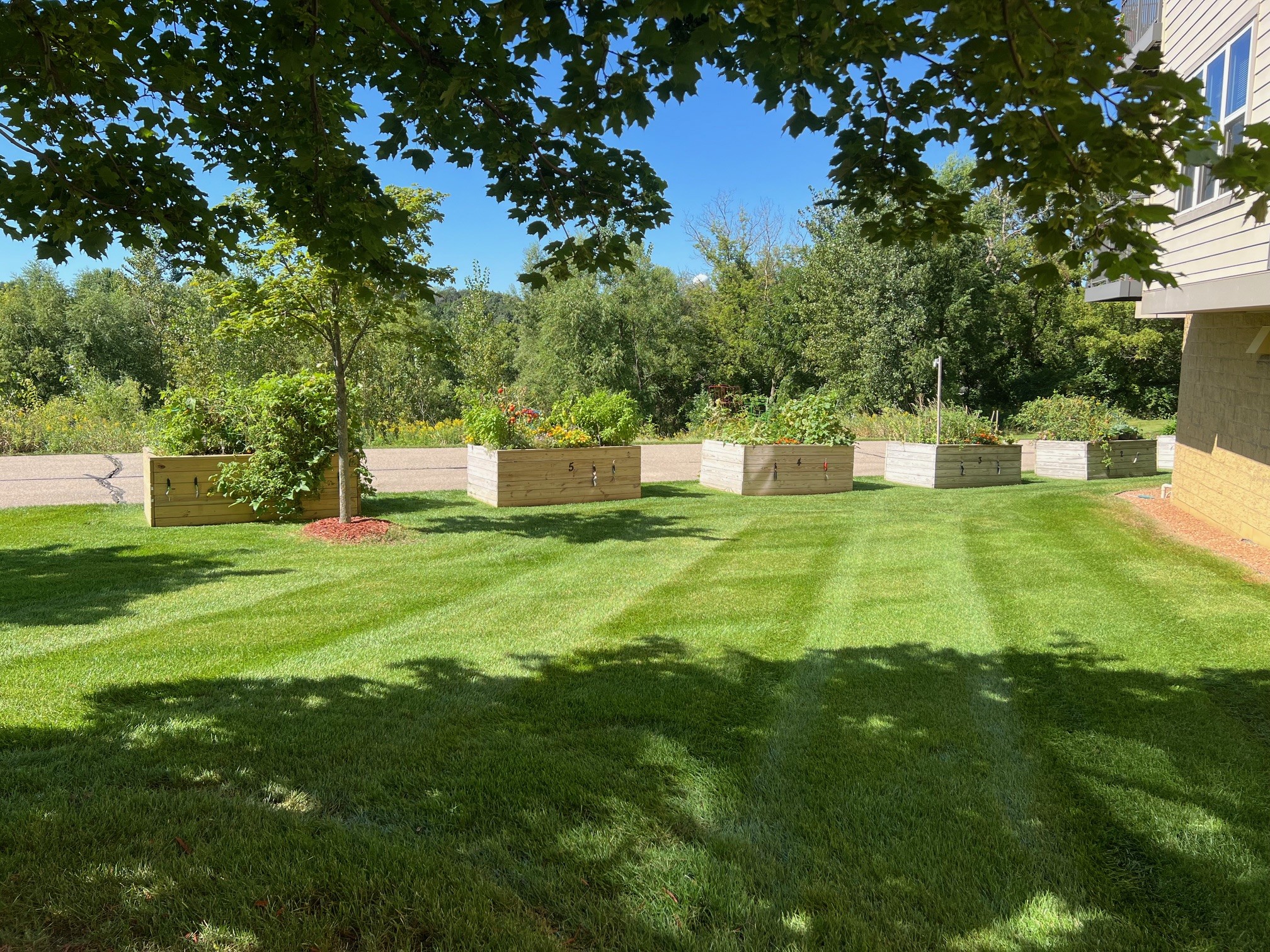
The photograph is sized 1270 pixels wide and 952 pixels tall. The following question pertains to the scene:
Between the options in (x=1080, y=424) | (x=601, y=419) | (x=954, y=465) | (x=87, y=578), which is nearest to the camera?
(x=87, y=578)

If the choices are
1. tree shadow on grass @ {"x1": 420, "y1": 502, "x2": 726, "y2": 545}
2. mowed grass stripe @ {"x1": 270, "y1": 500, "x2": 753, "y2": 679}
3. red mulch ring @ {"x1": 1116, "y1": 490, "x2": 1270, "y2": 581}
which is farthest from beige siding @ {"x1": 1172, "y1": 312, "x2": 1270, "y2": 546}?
tree shadow on grass @ {"x1": 420, "y1": 502, "x2": 726, "y2": 545}

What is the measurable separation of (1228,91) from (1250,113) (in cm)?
87

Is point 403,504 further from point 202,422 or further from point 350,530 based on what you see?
point 202,422

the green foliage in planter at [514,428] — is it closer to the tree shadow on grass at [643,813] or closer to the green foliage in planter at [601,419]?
the green foliage in planter at [601,419]

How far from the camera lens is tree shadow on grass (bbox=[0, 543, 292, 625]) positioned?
5598mm

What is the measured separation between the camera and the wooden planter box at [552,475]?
36.3 ft

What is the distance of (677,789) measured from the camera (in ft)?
10.5

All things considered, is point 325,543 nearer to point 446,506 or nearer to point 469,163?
point 446,506

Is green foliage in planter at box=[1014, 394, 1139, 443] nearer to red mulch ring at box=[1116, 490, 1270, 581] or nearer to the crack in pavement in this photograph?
red mulch ring at box=[1116, 490, 1270, 581]

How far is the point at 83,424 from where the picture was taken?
20031mm

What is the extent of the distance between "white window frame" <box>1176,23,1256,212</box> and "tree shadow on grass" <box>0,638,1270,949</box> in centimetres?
636

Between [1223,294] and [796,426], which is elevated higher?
[1223,294]

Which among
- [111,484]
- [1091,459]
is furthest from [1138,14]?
[111,484]

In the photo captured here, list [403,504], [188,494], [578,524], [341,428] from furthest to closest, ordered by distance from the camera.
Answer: [403,504]
[578,524]
[188,494]
[341,428]
